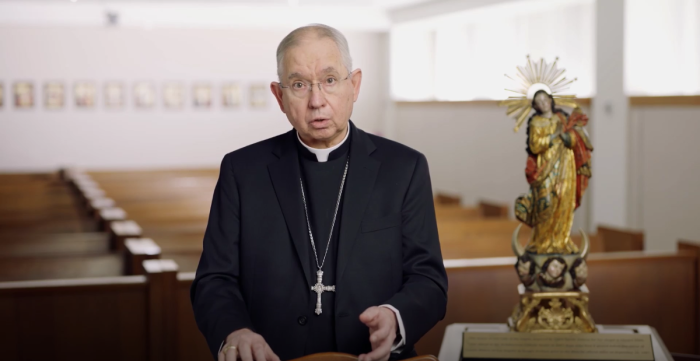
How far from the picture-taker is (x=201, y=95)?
41.3 ft

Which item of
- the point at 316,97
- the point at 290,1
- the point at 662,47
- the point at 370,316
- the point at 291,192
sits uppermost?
the point at 290,1

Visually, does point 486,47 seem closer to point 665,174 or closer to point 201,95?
point 665,174

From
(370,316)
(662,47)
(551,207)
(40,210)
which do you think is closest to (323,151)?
(370,316)

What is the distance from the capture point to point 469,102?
400 inches

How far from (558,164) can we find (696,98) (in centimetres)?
426

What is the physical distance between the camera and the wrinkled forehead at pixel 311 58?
6.14ft

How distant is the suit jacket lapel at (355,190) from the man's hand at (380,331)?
19 cm

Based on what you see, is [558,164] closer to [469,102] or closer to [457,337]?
[457,337]

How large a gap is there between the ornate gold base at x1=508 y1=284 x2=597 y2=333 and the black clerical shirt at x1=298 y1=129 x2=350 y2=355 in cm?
96

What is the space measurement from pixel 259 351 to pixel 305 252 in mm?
314

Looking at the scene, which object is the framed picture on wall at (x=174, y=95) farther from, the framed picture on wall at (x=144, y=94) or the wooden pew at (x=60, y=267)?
the wooden pew at (x=60, y=267)

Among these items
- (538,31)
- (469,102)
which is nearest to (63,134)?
(469,102)

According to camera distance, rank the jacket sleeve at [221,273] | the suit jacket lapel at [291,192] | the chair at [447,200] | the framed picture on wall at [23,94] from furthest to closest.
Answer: the framed picture on wall at [23,94] < the chair at [447,200] < the suit jacket lapel at [291,192] < the jacket sleeve at [221,273]

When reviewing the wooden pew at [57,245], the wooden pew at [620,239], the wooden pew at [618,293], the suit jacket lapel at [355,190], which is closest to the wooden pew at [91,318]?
the wooden pew at [618,293]
